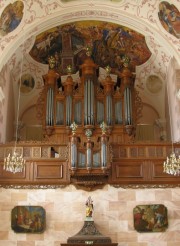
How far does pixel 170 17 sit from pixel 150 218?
7769 mm

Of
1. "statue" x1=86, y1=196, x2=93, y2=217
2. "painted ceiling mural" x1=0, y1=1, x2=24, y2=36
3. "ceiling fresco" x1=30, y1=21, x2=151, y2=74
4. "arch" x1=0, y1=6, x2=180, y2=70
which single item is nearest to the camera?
"painted ceiling mural" x1=0, y1=1, x2=24, y2=36

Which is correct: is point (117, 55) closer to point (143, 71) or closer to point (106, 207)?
point (143, 71)

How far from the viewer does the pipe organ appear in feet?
64.6

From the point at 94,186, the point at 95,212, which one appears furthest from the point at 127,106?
the point at 95,212

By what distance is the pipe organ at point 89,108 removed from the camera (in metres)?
19.7

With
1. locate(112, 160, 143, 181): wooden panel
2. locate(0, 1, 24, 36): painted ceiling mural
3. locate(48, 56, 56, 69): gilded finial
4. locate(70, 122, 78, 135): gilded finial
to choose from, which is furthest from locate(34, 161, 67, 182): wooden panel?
locate(0, 1, 24, 36): painted ceiling mural

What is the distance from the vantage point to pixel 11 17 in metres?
18.6

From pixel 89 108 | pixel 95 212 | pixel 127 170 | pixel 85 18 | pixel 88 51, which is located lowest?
pixel 95 212

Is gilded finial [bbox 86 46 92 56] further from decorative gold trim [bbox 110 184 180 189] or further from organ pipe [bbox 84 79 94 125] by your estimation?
decorative gold trim [bbox 110 184 180 189]

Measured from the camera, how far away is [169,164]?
17.3m

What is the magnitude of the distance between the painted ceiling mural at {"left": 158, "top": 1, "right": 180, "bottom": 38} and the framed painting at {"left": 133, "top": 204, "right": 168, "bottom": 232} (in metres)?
6.81

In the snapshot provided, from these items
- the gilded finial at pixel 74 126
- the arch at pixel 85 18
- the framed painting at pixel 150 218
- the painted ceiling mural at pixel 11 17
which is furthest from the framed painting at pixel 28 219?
the painted ceiling mural at pixel 11 17

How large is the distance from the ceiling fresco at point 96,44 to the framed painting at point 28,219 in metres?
7.19

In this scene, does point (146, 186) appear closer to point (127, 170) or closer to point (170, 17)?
point (127, 170)
